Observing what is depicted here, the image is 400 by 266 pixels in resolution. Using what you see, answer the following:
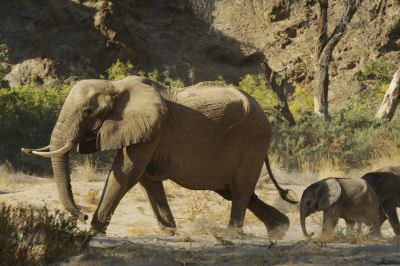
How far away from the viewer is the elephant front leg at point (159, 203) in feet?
33.2

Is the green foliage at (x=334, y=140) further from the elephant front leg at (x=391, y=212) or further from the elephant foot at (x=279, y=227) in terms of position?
the elephant foot at (x=279, y=227)

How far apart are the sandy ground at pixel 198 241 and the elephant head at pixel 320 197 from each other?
37cm

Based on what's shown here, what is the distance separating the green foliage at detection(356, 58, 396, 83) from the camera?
2984 cm

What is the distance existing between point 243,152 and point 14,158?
34.9 ft

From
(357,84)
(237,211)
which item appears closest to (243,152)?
(237,211)

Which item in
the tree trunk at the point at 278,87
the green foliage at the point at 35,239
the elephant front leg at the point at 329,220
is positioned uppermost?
the tree trunk at the point at 278,87

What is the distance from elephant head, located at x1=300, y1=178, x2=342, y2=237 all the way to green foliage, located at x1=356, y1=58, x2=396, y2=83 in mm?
20512

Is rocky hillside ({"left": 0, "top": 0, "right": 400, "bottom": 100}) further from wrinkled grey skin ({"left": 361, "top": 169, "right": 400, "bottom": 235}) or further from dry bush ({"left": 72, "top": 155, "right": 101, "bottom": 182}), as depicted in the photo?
wrinkled grey skin ({"left": 361, "top": 169, "right": 400, "bottom": 235})

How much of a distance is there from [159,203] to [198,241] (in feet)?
5.86

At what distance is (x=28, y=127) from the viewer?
20.4m

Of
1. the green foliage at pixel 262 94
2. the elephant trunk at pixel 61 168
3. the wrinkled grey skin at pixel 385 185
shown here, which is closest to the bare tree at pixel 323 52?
the green foliage at pixel 262 94

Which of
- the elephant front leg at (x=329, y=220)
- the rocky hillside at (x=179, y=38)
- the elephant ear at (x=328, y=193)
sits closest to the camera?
the elephant front leg at (x=329, y=220)

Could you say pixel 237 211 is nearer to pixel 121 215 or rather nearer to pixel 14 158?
pixel 121 215

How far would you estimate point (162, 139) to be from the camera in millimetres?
9547
